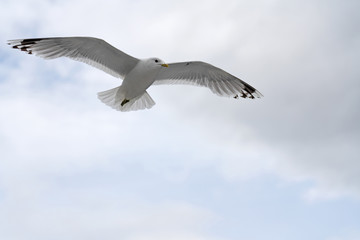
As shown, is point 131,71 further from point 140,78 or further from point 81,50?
point 81,50

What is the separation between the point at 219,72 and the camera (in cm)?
1077

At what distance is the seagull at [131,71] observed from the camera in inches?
386

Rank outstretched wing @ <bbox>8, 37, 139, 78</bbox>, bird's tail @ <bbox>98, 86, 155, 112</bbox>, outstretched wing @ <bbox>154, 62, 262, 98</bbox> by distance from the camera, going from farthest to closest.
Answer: outstretched wing @ <bbox>154, 62, 262, 98</bbox>, bird's tail @ <bbox>98, 86, 155, 112</bbox>, outstretched wing @ <bbox>8, 37, 139, 78</bbox>

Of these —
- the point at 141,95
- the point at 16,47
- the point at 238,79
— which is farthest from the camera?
the point at 238,79

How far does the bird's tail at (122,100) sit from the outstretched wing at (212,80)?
1.38ft

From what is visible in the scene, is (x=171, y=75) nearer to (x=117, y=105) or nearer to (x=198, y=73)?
(x=198, y=73)

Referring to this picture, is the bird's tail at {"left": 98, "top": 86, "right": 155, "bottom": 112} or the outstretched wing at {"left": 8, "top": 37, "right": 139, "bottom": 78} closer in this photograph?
the outstretched wing at {"left": 8, "top": 37, "right": 139, "bottom": 78}

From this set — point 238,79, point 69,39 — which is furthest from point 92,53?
point 238,79

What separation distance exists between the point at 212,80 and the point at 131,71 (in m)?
1.79

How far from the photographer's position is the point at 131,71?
33.1 feet

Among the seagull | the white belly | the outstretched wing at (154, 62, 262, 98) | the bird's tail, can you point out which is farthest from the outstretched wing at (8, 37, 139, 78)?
the outstretched wing at (154, 62, 262, 98)

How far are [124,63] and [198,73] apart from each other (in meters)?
1.54

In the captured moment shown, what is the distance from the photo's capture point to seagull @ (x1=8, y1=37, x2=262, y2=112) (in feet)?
32.2

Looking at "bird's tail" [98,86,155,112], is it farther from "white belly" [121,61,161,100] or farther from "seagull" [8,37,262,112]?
"white belly" [121,61,161,100]
